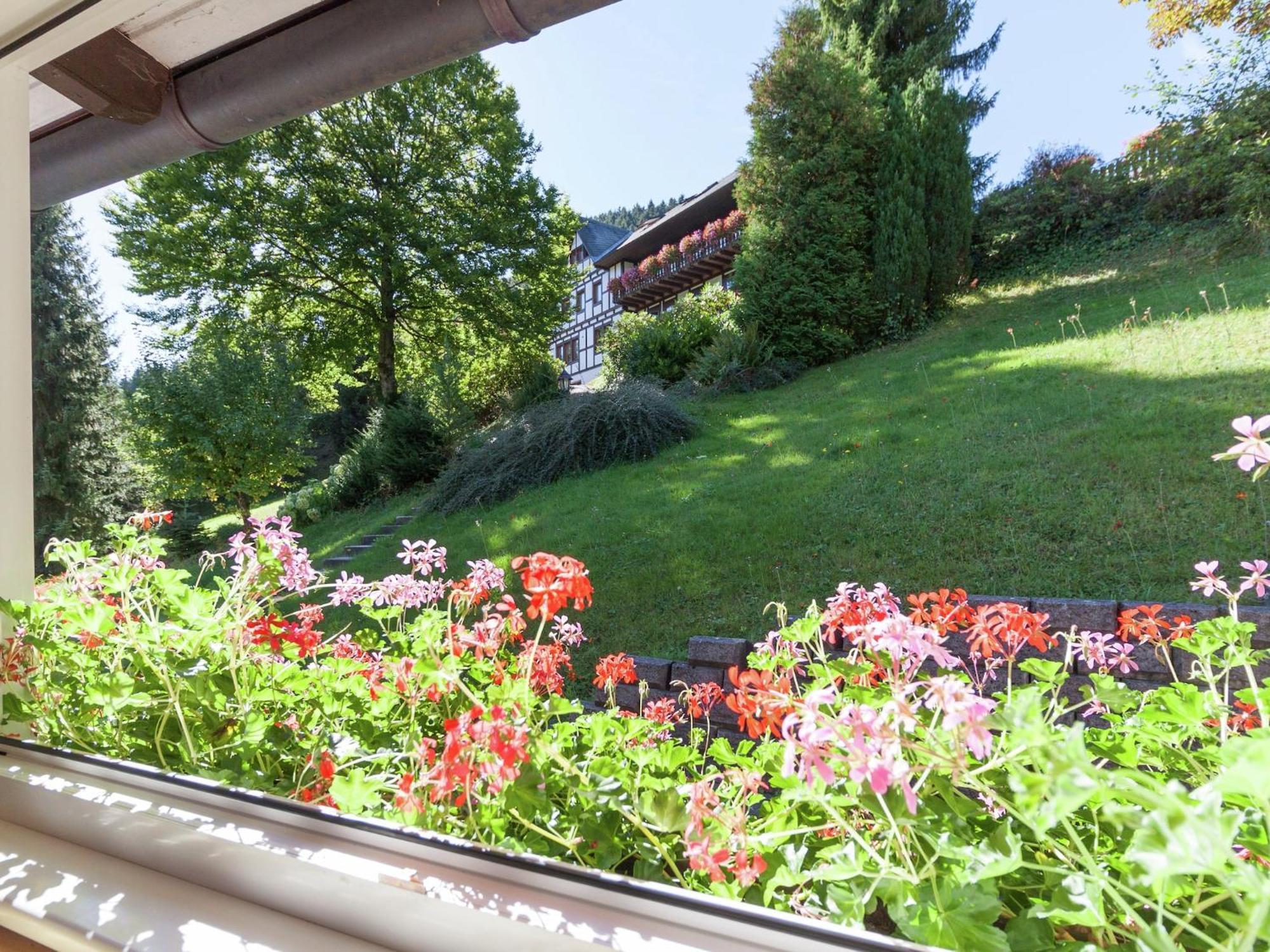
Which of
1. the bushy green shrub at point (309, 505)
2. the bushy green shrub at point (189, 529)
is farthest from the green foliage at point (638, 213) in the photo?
the bushy green shrub at point (189, 529)

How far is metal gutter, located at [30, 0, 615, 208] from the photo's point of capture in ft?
2.43

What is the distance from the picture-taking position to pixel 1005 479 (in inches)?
84.7

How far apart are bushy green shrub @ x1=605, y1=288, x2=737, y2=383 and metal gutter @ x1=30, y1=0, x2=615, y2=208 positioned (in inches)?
152

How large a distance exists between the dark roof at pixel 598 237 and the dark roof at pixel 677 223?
1.43 ft

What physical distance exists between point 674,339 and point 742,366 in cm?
85

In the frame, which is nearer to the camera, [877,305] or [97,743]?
[97,743]

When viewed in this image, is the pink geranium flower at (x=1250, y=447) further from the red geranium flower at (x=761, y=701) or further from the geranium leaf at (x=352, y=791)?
the geranium leaf at (x=352, y=791)

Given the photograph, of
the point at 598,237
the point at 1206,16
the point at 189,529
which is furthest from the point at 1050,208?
the point at 598,237

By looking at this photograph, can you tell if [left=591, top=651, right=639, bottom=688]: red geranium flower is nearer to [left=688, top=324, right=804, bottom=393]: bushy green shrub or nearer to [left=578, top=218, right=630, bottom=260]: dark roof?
A: [left=688, top=324, right=804, bottom=393]: bushy green shrub

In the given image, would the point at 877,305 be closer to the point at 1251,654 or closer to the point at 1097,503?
the point at 1097,503

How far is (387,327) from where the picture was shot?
660 cm

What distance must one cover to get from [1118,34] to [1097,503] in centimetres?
125

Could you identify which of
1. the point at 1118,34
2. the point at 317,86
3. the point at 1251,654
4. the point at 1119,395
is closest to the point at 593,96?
the point at 1118,34

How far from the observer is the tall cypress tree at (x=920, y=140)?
4176mm
